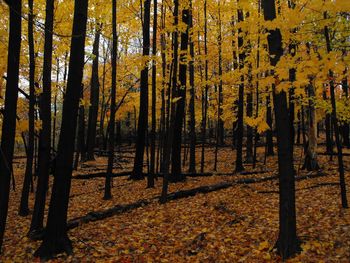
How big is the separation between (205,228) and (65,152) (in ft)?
12.7

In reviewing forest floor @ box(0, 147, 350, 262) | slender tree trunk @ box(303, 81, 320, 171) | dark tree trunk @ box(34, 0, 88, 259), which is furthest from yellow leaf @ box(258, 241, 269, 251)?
slender tree trunk @ box(303, 81, 320, 171)

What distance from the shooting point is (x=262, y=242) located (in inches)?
257

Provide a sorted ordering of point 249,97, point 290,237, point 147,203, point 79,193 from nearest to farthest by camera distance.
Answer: point 290,237 → point 147,203 → point 79,193 → point 249,97

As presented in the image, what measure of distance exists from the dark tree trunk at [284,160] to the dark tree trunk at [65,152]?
392 centimetres

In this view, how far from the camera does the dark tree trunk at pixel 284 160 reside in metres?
5.69

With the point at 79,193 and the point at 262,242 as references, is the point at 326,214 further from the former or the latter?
the point at 79,193

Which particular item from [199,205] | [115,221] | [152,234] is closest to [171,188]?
[199,205]

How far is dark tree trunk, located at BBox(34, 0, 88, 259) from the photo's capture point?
21.9 ft

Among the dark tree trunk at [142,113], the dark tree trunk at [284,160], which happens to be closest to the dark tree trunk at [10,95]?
the dark tree trunk at [284,160]

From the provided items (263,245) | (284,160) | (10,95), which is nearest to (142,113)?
(10,95)

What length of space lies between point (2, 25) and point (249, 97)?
12.8 metres

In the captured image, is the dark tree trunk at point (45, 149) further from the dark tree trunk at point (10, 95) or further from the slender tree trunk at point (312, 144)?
the slender tree trunk at point (312, 144)

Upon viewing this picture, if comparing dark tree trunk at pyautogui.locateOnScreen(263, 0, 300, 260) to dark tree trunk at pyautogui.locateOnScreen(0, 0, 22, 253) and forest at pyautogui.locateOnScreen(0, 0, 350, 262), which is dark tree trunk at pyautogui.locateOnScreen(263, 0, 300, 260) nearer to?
forest at pyautogui.locateOnScreen(0, 0, 350, 262)

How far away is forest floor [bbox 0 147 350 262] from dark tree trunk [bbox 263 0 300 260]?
0.96ft
